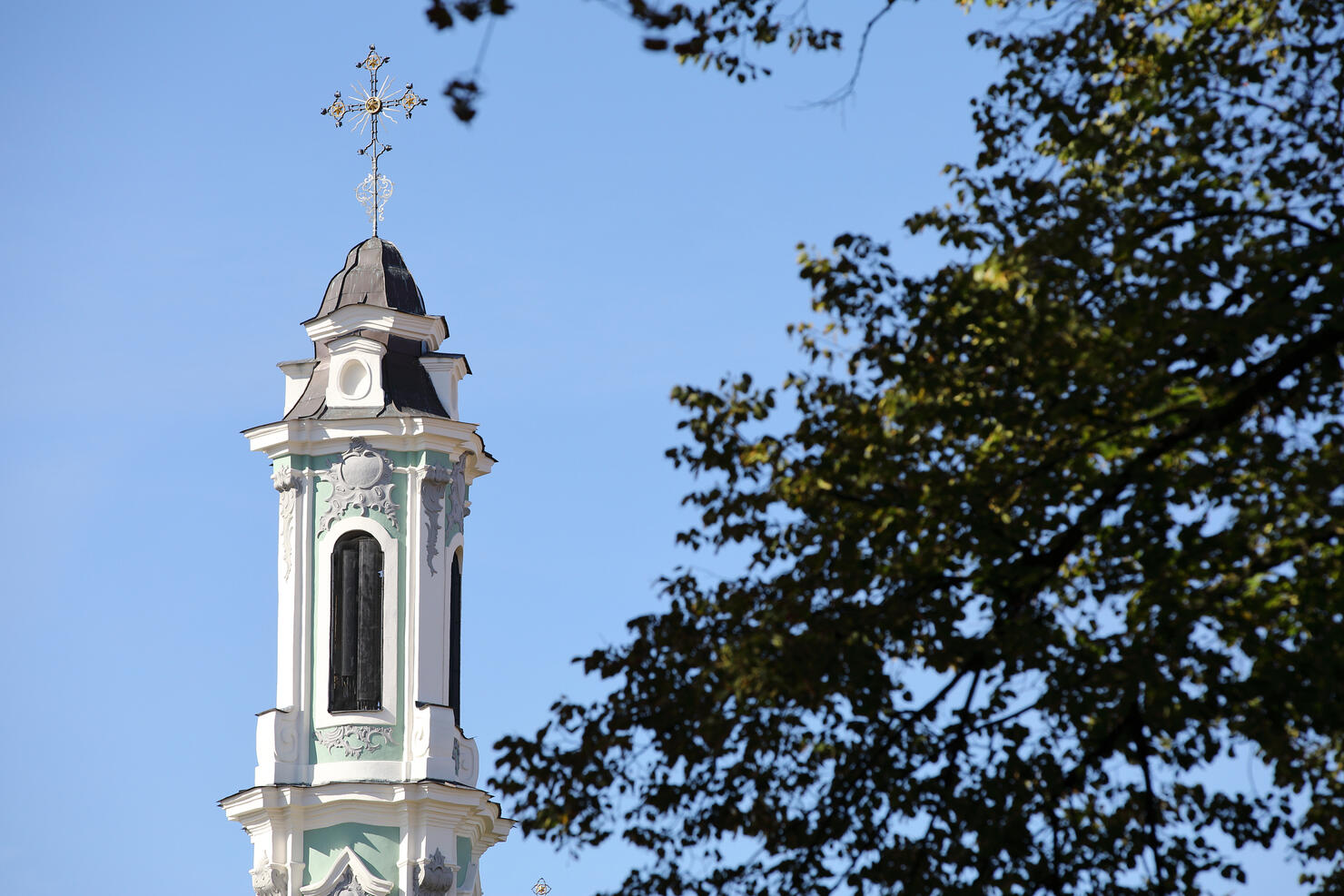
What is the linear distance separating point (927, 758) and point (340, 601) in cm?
1739

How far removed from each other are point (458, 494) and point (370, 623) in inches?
85.1

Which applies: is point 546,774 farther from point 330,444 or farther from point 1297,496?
point 330,444

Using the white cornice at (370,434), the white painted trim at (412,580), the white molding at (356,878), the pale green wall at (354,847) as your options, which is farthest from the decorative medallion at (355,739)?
the white cornice at (370,434)

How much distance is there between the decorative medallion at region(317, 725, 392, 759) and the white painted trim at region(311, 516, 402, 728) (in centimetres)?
7

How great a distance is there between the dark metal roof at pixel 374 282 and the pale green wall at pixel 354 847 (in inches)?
272

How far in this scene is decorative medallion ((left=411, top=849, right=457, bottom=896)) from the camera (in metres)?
29.5

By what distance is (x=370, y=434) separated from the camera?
3114cm

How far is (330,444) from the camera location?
103 feet

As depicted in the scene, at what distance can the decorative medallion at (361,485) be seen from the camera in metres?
31.0

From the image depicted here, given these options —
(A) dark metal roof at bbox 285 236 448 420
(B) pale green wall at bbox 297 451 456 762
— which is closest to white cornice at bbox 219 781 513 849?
(B) pale green wall at bbox 297 451 456 762

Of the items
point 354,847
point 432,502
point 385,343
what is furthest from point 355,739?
point 385,343

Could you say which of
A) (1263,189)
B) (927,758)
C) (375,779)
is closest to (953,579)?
(927,758)

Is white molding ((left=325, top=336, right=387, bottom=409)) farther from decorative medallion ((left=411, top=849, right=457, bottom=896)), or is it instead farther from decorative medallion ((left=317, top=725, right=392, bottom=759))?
decorative medallion ((left=411, top=849, right=457, bottom=896))

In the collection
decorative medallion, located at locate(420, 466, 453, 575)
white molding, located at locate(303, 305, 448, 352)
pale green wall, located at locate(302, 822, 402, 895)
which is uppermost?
white molding, located at locate(303, 305, 448, 352)
